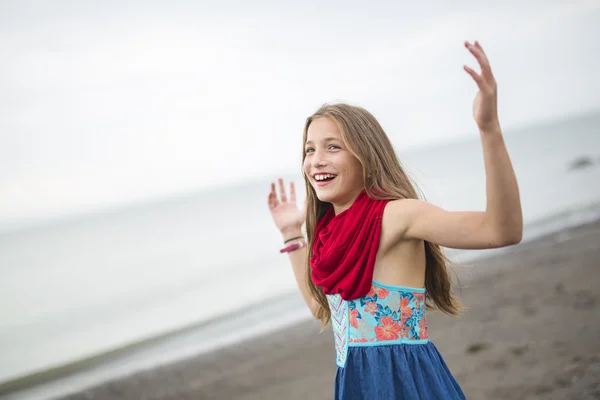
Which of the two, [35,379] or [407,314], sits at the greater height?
[407,314]

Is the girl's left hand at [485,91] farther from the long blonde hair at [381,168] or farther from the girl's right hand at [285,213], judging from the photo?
the girl's right hand at [285,213]

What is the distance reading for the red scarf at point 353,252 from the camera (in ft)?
6.24

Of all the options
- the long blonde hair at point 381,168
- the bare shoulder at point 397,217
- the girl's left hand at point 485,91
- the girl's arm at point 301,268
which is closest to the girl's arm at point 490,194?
the girl's left hand at point 485,91

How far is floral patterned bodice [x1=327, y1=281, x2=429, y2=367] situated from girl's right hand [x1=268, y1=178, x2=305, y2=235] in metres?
0.81

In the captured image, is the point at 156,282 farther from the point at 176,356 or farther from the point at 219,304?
the point at 176,356

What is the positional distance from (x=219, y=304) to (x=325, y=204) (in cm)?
930

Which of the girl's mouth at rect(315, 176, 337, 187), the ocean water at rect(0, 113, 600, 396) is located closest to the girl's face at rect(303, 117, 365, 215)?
the girl's mouth at rect(315, 176, 337, 187)

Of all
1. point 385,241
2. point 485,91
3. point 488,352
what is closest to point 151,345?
point 488,352

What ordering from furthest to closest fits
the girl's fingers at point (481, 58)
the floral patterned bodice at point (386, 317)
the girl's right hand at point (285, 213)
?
the girl's right hand at point (285, 213) < the floral patterned bodice at point (386, 317) < the girl's fingers at point (481, 58)

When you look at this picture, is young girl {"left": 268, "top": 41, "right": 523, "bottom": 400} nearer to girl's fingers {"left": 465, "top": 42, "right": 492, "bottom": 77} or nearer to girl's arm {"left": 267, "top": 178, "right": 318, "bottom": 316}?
girl's fingers {"left": 465, "top": 42, "right": 492, "bottom": 77}

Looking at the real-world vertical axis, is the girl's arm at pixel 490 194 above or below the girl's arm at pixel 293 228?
above

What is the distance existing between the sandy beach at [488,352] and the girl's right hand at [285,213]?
9.02 ft

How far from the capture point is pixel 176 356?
805 centimetres

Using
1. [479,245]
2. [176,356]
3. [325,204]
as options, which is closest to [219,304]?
[176,356]
